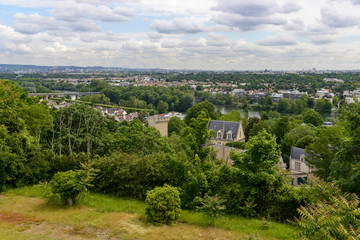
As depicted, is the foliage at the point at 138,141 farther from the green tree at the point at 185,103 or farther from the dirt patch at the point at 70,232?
the green tree at the point at 185,103

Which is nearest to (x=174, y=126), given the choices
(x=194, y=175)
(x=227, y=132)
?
(x=227, y=132)

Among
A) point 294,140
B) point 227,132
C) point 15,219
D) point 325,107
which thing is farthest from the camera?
point 325,107

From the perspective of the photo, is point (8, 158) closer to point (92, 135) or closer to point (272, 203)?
point (92, 135)

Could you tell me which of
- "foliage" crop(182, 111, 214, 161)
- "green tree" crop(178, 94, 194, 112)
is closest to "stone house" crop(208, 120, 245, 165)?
"foliage" crop(182, 111, 214, 161)

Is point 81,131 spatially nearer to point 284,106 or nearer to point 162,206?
point 162,206

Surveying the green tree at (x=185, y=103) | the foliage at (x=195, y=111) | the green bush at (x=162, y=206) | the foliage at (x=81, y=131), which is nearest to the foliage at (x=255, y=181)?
the green bush at (x=162, y=206)

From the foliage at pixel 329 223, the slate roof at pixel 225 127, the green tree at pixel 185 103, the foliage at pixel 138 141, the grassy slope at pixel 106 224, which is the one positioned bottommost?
the green tree at pixel 185 103

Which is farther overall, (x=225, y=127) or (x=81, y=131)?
(x=225, y=127)

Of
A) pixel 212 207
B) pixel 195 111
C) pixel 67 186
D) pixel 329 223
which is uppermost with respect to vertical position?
pixel 329 223

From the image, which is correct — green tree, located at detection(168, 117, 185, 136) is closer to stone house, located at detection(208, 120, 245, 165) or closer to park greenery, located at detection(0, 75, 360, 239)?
stone house, located at detection(208, 120, 245, 165)
